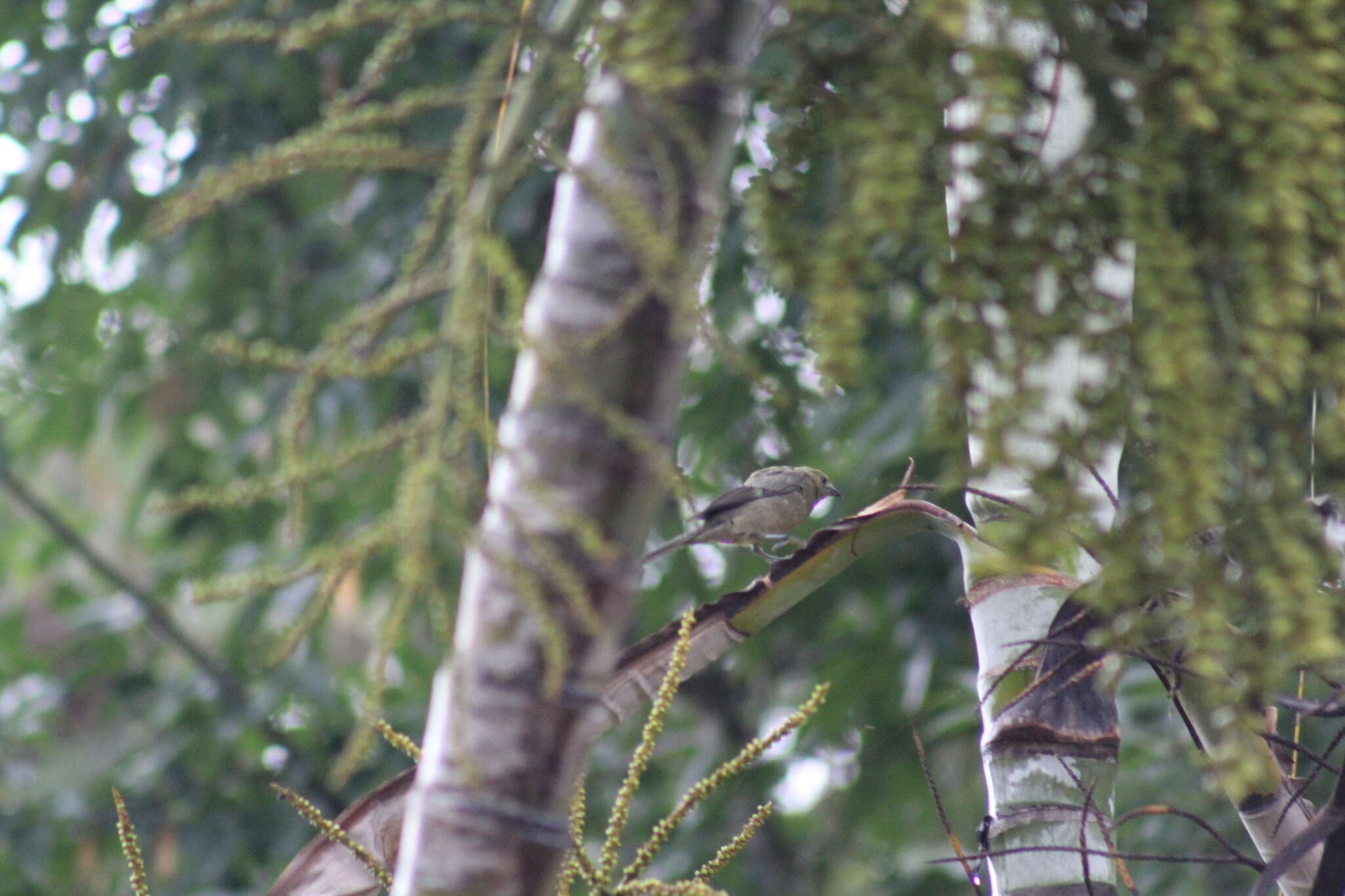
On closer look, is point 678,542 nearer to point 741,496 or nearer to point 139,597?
point 741,496

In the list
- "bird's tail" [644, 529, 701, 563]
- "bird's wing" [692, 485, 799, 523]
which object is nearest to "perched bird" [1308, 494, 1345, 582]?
"bird's wing" [692, 485, 799, 523]

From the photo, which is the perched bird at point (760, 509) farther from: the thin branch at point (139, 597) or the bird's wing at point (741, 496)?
the thin branch at point (139, 597)

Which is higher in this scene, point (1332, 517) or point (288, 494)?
point (1332, 517)

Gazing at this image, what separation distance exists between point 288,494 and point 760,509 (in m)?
0.80

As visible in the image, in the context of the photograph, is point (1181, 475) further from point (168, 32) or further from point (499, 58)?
point (168, 32)

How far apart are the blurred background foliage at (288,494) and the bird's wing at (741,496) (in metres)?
0.13

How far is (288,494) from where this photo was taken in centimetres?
226

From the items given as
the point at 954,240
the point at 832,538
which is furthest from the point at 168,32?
the point at 832,538

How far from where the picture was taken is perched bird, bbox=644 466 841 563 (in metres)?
2.12

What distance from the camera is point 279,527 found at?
365 cm

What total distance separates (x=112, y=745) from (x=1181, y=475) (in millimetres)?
3495

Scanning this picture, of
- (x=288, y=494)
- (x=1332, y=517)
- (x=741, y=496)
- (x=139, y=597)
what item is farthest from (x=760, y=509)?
(x=139, y=597)

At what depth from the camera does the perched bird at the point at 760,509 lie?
2.12 meters

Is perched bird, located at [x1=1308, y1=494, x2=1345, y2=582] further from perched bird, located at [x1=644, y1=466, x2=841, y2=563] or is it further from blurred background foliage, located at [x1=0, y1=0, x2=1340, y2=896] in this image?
blurred background foliage, located at [x1=0, y1=0, x2=1340, y2=896]
